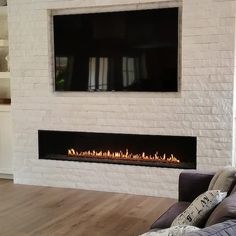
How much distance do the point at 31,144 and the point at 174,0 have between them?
248 centimetres

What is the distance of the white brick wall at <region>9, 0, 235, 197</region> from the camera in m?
4.35

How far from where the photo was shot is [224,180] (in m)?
2.68

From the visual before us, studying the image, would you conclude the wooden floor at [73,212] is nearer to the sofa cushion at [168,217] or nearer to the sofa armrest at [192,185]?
the sofa armrest at [192,185]

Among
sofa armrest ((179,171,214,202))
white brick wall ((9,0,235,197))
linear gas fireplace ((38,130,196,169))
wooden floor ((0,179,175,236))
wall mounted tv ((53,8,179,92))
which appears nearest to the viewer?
sofa armrest ((179,171,214,202))

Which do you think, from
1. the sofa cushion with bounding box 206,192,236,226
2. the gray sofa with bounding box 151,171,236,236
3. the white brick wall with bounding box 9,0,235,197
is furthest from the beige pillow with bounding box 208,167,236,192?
the white brick wall with bounding box 9,0,235,197

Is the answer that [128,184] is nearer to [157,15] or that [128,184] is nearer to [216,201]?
[157,15]

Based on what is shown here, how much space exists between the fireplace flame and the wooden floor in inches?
17.2

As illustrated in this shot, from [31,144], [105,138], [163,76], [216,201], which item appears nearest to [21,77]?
[31,144]

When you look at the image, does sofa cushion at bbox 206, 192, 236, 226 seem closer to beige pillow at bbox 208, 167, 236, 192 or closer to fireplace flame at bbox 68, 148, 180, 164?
beige pillow at bbox 208, 167, 236, 192

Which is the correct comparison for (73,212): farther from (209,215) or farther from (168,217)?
(209,215)

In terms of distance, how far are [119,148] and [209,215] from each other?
287cm

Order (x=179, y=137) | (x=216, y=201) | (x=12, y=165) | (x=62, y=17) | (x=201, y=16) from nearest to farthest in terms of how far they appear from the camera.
A: (x=216, y=201), (x=201, y=16), (x=179, y=137), (x=62, y=17), (x=12, y=165)

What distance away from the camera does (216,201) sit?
7.36ft

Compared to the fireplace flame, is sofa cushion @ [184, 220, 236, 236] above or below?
above
